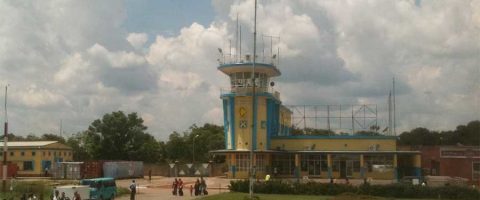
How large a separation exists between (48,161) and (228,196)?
1667 inches

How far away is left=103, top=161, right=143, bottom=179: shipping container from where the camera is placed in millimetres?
67312

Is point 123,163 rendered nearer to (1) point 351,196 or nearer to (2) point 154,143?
(2) point 154,143

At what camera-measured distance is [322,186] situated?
150 ft

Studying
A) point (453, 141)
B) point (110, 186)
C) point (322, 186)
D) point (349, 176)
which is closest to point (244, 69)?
point (349, 176)

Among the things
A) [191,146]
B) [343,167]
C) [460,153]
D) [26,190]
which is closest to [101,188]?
[26,190]

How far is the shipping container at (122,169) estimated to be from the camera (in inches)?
2650

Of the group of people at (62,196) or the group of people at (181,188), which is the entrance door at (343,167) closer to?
the group of people at (181,188)

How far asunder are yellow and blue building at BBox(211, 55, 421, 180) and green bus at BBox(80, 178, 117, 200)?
27.5 meters

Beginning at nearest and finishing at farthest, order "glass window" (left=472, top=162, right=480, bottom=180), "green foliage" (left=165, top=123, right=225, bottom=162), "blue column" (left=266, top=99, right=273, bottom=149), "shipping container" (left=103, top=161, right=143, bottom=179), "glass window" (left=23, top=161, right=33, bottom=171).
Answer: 1. "glass window" (left=472, top=162, right=480, bottom=180)
2. "shipping container" (left=103, top=161, right=143, bottom=179)
3. "blue column" (left=266, top=99, right=273, bottom=149)
4. "glass window" (left=23, top=161, right=33, bottom=171)
5. "green foliage" (left=165, top=123, right=225, bottom=162)

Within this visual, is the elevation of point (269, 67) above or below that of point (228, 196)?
above

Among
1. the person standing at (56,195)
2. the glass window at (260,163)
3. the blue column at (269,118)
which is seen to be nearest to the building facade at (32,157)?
the glass window at (260,163)

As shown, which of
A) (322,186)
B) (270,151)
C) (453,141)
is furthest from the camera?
(453,141)

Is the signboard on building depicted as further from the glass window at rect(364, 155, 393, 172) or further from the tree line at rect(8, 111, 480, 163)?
the tree line at rect(8, 111, 480, 163)

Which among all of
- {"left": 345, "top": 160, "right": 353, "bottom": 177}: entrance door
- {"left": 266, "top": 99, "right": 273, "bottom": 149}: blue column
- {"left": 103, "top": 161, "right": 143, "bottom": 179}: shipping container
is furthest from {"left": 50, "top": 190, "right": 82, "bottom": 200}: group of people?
{"left": 345, "top": 160, "right": 353, "bottom": 177}: entrance door
